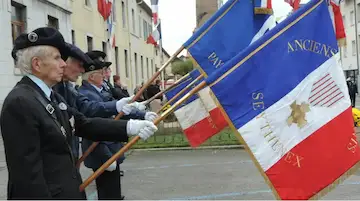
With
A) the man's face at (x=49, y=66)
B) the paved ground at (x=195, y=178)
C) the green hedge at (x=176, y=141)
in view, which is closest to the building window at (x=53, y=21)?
the green hedge at (x=176, y=141)

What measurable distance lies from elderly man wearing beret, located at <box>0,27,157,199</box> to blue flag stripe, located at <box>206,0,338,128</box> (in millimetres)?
1180

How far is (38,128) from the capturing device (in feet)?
7.56

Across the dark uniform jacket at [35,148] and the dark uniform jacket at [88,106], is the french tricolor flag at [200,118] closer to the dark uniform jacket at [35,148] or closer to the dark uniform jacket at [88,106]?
the dark uniform jacket at [88,106]

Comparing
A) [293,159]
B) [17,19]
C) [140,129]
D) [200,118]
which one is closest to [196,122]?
[200,118]

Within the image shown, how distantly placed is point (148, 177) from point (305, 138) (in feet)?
15.6

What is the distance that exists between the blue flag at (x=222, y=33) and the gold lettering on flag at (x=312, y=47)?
1279 millimetres

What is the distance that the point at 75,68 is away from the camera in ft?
12.6

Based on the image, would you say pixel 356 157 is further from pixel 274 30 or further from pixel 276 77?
pixel 274 30

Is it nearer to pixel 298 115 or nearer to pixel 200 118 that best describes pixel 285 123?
pixel 298 115

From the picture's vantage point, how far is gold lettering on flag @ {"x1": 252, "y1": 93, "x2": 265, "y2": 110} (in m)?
3.27

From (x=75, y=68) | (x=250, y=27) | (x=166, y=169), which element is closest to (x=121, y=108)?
(x=75, y=68)

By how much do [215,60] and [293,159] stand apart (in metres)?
1.76

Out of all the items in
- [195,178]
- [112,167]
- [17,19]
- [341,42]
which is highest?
[17,19]

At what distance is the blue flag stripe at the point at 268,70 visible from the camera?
10.6ft
